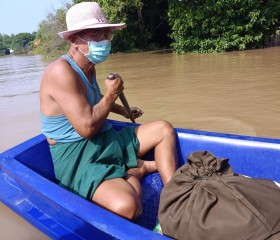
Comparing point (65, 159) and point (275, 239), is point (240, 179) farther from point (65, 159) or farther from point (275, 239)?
point (65, 159)

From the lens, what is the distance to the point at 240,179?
4.71 ft

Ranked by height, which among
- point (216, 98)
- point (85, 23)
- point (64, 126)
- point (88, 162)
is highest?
point (85, 23)

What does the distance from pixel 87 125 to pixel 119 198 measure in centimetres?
43

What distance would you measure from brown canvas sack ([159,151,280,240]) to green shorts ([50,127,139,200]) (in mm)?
453

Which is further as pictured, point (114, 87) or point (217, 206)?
point (114, 87)

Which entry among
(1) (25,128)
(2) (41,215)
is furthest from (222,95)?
(2) (41,215)

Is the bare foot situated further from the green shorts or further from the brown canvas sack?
the brown canvas sack

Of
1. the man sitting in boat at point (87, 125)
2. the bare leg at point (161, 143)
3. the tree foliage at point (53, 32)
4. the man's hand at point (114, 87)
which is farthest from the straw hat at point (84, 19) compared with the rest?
the tree foliage at point (53, 32)

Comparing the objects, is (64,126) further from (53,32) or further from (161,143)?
(53,32)

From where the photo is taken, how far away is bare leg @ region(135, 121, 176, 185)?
6.95ft

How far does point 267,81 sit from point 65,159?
443 cm

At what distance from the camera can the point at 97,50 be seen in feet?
6.45

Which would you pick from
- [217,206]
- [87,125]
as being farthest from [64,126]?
[217,206]

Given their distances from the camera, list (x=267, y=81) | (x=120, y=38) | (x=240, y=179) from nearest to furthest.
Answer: (x=240, y=179), (x=267, y=81), (x=120, y=38)
